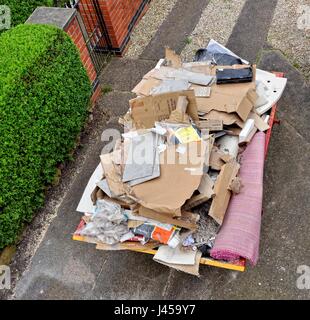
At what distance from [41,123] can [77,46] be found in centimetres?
153

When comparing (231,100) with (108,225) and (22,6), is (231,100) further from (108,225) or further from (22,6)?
(22,6)

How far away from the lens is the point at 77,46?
5.69 meters

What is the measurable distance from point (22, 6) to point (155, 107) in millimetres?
2995

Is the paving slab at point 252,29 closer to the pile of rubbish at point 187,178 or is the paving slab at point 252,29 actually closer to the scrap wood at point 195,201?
the pile of rubbish at point 187,178

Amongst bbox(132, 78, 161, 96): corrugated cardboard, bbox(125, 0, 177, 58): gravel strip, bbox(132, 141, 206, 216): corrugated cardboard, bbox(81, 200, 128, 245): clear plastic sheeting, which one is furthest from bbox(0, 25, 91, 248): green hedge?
bbox(125, 0, 177, 58): gravel strip

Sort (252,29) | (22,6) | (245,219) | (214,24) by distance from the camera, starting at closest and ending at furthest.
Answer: (245,219), (22,6), (252,29), (214,24)

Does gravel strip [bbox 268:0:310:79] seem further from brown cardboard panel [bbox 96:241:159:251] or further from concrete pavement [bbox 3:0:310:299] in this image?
brown cardboard panel [bbox 96:241:159:251]

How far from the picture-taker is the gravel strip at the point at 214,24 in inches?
264

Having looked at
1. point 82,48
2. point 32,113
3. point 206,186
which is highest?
point 32,113

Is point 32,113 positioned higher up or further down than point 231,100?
higher up

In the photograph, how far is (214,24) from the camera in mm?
6988

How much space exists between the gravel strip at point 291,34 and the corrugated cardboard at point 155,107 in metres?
2.43

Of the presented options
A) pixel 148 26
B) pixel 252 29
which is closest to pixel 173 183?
pixel 252 29

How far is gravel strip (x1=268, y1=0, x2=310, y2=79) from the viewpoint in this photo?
6156 millimetres
